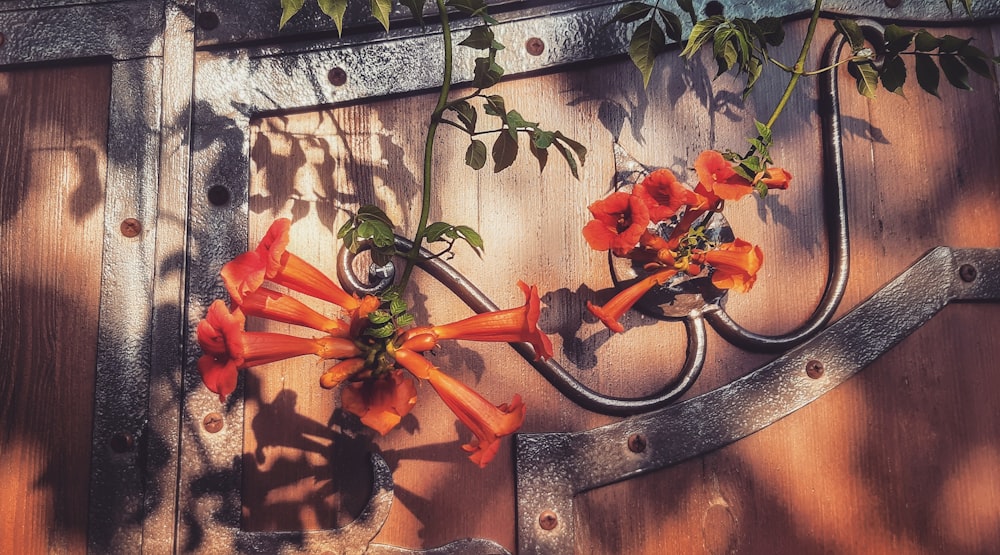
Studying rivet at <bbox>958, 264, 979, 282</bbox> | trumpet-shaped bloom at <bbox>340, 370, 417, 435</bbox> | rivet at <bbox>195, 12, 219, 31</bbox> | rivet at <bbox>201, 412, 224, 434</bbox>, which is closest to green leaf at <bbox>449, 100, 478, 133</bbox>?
trumpet-shaped bloom at <bbox>340, 370, 417, 435</bbox>

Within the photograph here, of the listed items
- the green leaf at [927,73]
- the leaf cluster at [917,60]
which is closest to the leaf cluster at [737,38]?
the leaf cluster at [917,60]

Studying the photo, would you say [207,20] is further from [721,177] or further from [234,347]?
[721,177]

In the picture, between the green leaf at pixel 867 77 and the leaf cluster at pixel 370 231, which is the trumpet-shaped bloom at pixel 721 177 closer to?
the green leaf at pixel 867 77

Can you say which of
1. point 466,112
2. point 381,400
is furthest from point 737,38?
point 381,400

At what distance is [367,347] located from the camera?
977 millimetres

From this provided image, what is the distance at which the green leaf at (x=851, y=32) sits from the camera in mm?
1146

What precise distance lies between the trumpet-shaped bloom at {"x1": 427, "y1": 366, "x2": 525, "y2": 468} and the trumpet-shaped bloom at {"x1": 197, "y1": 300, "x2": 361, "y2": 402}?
0.13 metres

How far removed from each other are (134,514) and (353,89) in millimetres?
739

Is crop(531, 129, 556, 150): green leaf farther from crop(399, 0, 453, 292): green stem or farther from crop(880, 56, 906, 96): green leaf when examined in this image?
crop(880, 56, 906, 96): green leaf

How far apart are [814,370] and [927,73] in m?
0.49

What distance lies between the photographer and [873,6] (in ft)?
4.15

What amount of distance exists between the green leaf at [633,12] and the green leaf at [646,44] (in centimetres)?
2

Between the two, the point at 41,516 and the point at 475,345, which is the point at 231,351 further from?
the point at 41,516

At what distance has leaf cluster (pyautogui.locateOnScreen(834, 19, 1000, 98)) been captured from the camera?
1.10 metres
